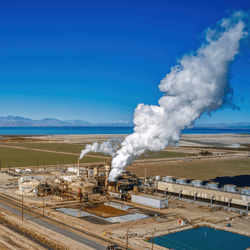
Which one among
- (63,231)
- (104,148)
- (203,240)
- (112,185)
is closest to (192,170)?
(104,148)

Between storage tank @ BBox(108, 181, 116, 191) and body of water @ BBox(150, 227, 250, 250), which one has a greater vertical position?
storage tank @ BBox(108, 181, 116, 191)

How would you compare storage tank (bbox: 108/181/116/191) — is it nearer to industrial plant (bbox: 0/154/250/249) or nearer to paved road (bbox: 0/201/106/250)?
industrial plant (bbox: 0/154/250/249)

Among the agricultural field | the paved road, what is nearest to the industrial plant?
the paved road

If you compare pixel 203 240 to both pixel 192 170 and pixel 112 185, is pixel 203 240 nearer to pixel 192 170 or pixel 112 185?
pixel 112 185

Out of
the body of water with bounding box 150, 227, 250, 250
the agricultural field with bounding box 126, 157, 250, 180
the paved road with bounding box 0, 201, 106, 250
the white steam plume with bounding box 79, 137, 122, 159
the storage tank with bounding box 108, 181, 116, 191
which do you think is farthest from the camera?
the agricultural field with bounding box 126, 157, 250, 180

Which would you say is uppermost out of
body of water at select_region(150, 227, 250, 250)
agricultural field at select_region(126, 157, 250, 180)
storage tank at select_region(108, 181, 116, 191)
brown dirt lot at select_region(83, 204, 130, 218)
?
storage tank at select_region(108, 181, 116, 191)

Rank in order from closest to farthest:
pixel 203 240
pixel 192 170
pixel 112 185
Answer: pixel 203 240, pixel 112 185, pixel 192 170

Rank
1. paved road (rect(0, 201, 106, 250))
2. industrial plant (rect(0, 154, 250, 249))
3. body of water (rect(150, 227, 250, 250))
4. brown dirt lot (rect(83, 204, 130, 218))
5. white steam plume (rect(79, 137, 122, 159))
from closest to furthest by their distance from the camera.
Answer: paved road (rect(0, 201, 106, 250)), body of water (rect(150, 227, 250, 250)), industrial plant (rect(0, 154, 250, 249)), brown dirt lot (rect(83, 204, 130, 218)), white steam plume (rect(79, 137, 122, 159))

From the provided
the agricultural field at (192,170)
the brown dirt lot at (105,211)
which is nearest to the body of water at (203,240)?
the brown dirt lot at (105,211)

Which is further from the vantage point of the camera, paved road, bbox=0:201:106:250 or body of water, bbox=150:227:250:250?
body of water, bbox=150:227:250:250

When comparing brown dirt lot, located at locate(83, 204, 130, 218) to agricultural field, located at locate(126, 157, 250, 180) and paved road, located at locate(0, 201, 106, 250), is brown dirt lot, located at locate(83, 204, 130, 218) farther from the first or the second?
agricultural field, located at locate(126, 157, 250, 180)

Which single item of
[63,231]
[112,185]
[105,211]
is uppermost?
[112,185]
